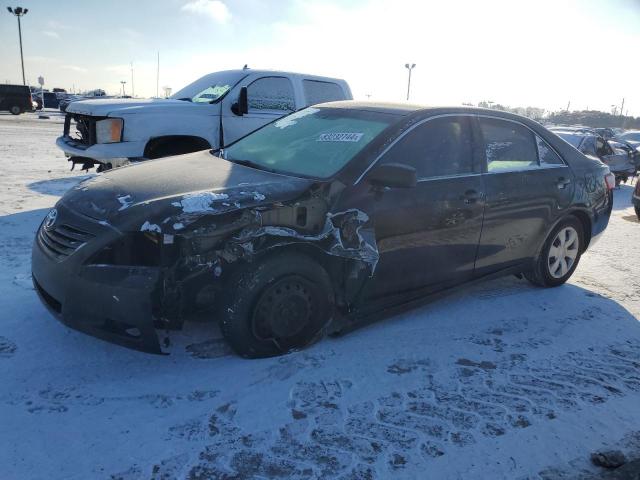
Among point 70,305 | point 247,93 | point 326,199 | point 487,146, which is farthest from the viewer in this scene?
point 247,93

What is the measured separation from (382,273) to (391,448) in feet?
4.31

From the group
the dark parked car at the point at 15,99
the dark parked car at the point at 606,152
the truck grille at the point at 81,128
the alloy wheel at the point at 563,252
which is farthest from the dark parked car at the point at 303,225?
the dark parked car at the point at 15,99

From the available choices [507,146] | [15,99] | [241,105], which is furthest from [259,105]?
[15,99]

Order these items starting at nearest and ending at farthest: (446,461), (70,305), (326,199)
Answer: (446,461)
(70,305)
(326,199)

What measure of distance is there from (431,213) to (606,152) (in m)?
12.9

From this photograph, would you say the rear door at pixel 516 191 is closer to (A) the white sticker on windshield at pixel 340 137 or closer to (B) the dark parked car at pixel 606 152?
(A) the white sticker on windshield at pixel 340 137

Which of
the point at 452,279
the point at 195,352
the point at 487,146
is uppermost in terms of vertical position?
the point at 487,146

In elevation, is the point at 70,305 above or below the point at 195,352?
above

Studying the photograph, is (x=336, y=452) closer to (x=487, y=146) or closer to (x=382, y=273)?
(x=382, y=273)

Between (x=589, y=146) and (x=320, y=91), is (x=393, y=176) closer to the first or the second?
(x=320, y=91)

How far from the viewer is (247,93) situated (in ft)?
24.3

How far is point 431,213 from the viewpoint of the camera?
368 centimetres

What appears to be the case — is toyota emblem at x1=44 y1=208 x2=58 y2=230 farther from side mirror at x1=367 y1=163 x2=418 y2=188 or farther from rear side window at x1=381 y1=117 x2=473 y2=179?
rear side window at x1=381 y1=117 x2=473 y2=179

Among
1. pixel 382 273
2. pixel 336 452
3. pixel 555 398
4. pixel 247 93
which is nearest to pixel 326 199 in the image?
pixel 382 273
